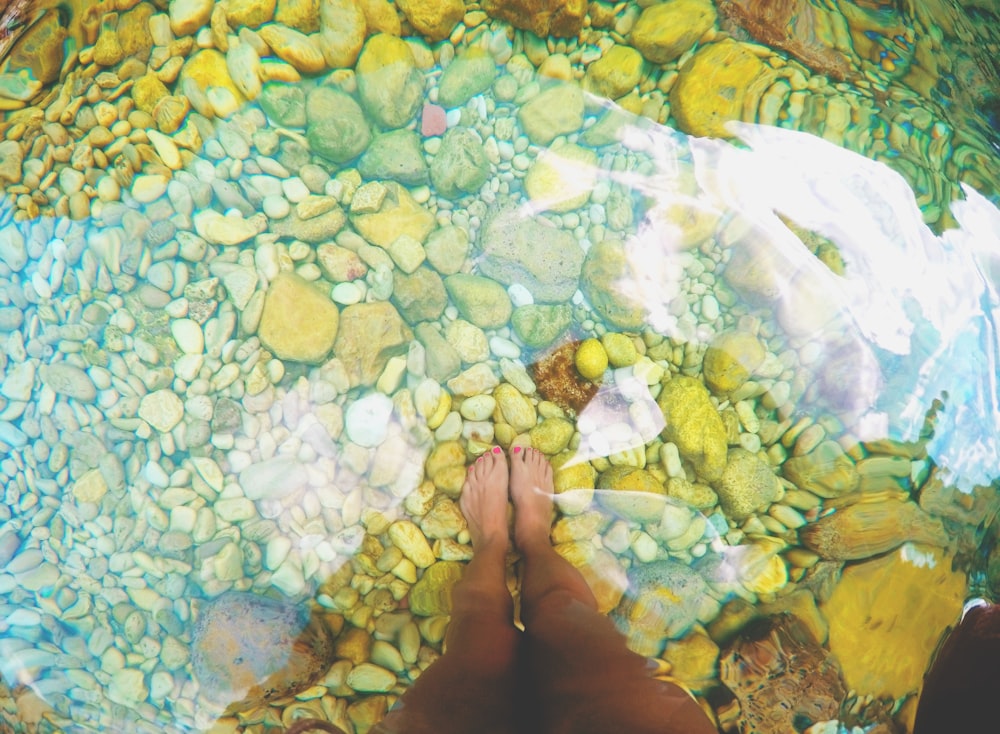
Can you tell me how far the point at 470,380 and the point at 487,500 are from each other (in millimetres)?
547

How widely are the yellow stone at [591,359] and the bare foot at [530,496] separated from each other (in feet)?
1.44

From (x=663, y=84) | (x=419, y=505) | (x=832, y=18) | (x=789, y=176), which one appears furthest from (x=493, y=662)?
(x=832, y=18)

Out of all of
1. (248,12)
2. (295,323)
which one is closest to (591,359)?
(295,323)

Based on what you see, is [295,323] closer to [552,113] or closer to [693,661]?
[552,113]

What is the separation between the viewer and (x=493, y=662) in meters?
1.80

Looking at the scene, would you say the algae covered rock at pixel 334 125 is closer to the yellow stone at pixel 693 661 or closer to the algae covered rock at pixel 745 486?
the algae covered rock at pixel 745 486

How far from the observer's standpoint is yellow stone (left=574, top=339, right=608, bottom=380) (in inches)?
94.0

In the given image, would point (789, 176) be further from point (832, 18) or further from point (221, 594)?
point (221, 594)

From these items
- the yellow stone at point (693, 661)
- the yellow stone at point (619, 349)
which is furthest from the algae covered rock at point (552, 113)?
the yellow stone at point (693, 661)

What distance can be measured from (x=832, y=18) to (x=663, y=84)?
900 millimetres

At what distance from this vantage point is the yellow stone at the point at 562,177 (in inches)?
97.7

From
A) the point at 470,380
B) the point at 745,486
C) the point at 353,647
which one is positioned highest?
the point at 470,380

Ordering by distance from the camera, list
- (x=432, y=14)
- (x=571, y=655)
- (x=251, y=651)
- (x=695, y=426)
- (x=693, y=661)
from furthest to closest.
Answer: (x=432, y=14) → (x=695, y=426) → (x=693, y=661) → (x=251, y=651) → (x=571, y=655)

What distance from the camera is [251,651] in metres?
2.12
